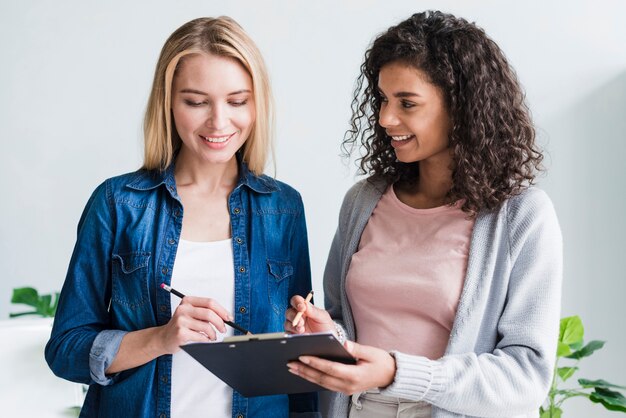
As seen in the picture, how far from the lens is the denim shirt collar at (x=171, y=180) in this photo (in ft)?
5.74

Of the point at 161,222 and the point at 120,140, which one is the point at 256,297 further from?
the point at 120,140

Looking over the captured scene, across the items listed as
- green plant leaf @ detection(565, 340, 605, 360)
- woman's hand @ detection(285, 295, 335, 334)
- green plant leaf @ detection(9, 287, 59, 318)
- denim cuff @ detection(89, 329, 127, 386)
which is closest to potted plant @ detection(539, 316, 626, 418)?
green plant leaf @ detection(565, 340, 605, 360)

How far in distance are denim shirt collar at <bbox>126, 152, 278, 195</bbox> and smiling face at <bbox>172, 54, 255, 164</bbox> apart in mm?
91

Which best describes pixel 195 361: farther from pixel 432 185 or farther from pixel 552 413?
pixel 552 413

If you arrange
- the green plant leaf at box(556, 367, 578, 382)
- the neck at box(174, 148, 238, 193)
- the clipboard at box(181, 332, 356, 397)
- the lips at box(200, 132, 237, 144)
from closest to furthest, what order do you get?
the clipboard at box(181, 332, 356, 397)
the lips at box(200, 132, 237, 144)
the neck at box(174, 148, 238, 193)
the green plant leaf at box(556, 367, 578, 382)

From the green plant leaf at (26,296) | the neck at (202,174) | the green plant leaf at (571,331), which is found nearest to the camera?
the neck at (202,174)

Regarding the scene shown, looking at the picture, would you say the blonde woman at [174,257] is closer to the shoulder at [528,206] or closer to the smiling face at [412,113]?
the smiling face at [412,113]

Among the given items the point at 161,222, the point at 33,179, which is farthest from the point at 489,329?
the point at 33,179

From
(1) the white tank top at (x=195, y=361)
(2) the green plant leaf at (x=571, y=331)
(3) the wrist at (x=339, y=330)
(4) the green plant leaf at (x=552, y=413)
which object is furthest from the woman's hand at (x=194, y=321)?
(4) the green plant leaf at (x=552, y=413)

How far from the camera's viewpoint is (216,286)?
5.51ft

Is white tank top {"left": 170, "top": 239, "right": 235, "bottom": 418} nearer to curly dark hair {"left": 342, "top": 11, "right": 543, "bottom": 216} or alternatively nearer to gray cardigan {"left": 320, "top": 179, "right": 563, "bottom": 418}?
gray cardigan {"left": 320, "top": 179, "right": 563, "bottom": 418}

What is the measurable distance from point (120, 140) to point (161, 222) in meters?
1.61

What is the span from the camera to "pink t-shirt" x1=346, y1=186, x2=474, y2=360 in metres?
1.63

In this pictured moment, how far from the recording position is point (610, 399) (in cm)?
279
